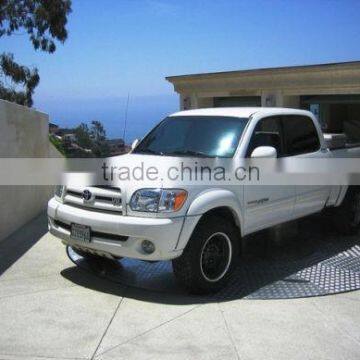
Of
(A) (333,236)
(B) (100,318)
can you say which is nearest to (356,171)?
(A) (333,236)

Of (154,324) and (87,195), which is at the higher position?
(87,195)

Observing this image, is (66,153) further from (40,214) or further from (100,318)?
(100,318)

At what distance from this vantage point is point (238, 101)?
21266mm

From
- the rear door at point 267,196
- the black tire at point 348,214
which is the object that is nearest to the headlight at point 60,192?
the rear door at point 267,196

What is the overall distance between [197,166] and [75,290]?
1.72 metres

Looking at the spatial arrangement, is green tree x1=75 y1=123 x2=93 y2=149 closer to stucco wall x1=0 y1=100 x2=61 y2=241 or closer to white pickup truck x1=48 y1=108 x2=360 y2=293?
stucco wall x1=0 y1=100 x2=61 y2=241

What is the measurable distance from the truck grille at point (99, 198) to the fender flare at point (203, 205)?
2.10 feet

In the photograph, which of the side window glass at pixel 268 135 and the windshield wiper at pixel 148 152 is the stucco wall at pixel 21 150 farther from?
the side window glass at pixel 268 135

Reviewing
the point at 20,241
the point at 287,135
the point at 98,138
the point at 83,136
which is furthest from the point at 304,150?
the point at 83,136

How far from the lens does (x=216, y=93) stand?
21953 mm

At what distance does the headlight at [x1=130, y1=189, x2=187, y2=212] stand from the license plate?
0.55 m

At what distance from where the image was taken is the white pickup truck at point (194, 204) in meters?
5.21

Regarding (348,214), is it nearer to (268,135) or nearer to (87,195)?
(268,135)

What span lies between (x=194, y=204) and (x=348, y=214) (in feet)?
11.8
